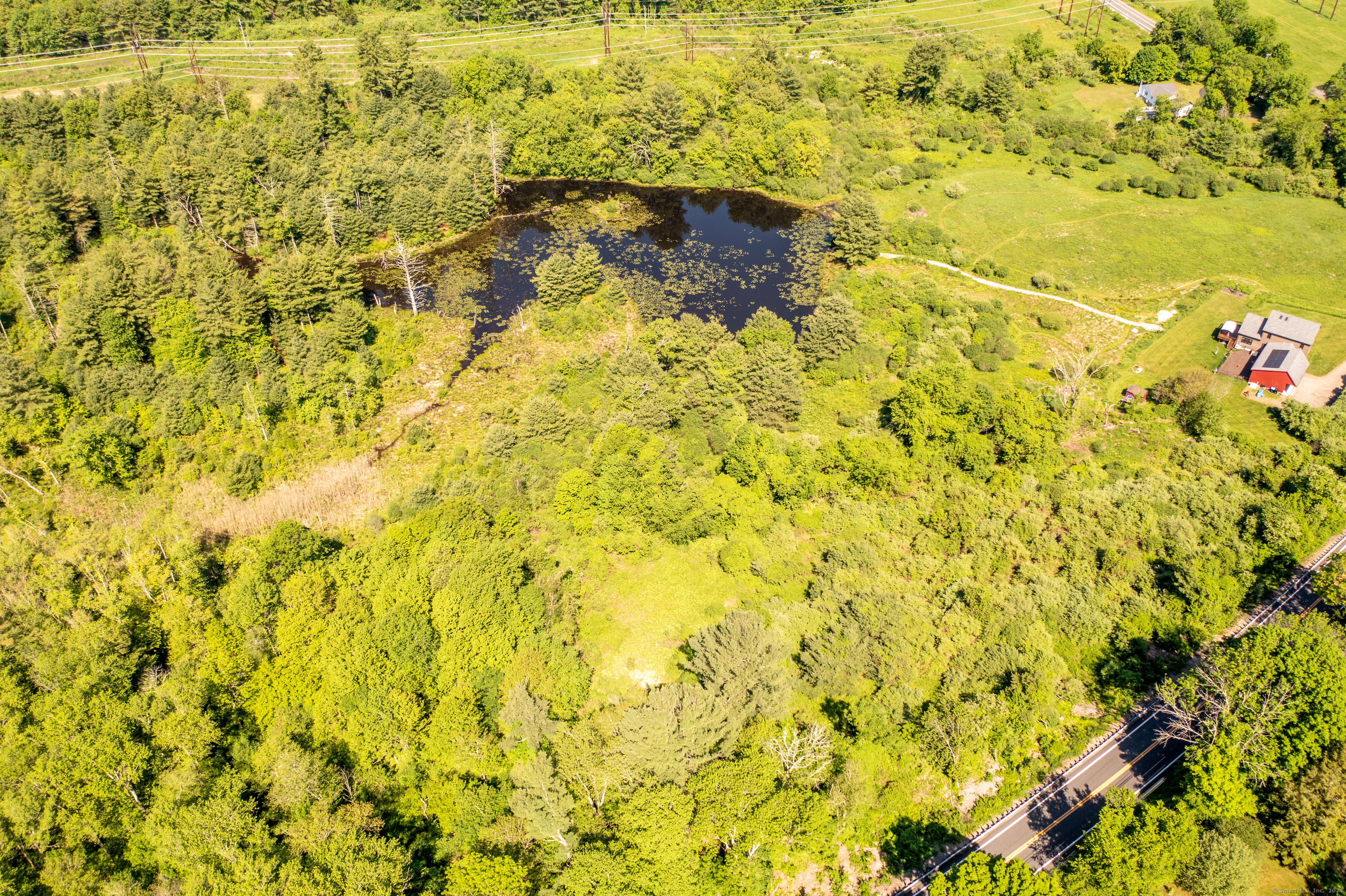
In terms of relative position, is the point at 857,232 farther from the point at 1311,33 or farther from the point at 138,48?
the point at 138,48

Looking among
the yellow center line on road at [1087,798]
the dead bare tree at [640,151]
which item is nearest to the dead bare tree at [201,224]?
the dead bare tree at [640,151]

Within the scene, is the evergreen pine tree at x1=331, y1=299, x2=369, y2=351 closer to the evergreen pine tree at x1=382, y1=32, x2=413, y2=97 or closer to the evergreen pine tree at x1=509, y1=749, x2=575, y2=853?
the evergreen pine tree at x1=509, y1=749, x2=575, y2=853

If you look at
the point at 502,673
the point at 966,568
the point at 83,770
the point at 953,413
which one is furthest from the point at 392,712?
the point at 953,413

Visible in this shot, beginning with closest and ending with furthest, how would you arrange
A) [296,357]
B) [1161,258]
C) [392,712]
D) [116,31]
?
[392,712] → [296,357] → [1161,258] → [116,31]

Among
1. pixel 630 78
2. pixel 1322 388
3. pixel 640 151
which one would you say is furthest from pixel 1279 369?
pixel 630 78

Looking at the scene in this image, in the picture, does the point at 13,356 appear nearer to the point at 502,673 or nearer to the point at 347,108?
the point at 502,673

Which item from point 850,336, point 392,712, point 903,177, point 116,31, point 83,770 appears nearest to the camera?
point 83,770

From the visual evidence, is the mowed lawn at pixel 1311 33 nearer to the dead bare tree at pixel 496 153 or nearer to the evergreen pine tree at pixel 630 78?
the evergreen pine tree at pixel 630 78
